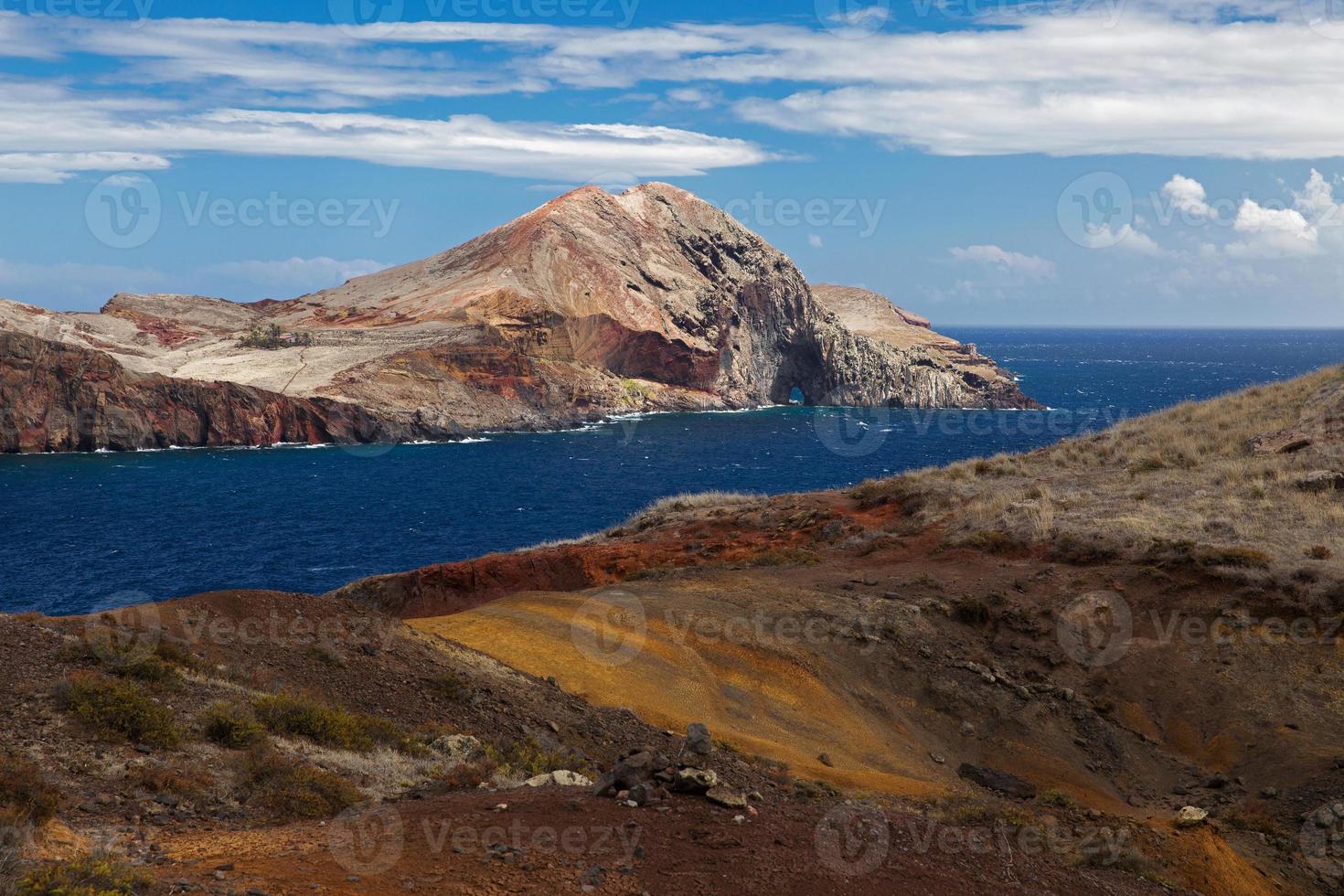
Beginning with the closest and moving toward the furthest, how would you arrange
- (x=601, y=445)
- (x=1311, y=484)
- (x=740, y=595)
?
(x=740, y=595)
(x=1311, y=484)
(x=601, y=445)

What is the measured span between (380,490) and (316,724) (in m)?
60.6

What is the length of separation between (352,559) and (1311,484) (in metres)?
42.1

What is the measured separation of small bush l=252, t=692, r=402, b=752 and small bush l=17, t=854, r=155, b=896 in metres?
4.36

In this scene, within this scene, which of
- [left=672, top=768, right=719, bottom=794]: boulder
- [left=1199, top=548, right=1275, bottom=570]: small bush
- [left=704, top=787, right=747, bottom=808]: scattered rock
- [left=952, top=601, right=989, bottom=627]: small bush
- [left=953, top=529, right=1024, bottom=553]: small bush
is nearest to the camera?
[left=704, top=787, right=747, bottom=808]: scattered rock

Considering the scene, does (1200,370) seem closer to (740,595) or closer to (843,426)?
(843,426)

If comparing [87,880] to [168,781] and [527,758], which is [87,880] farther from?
[527,758]

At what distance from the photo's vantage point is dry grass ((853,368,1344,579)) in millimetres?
23188

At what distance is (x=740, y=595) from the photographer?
2342 cm

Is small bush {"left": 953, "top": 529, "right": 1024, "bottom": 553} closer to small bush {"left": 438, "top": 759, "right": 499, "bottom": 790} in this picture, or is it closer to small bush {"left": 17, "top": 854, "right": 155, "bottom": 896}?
small bush {"left": 438, "top": 759, "right": 499, "bottom": 790}

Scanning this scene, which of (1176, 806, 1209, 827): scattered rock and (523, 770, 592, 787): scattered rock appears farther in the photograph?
(1176, 806, 1209, 827): scattered rock

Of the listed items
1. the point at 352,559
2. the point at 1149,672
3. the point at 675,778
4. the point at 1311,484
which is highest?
the point at 1311,484

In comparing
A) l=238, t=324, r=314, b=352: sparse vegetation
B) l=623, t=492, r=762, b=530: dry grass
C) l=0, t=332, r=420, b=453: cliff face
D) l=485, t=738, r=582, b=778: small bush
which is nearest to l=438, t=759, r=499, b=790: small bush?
l=485, t=738, r=582, b=778: small bush

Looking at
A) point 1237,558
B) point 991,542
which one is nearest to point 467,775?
point 1237,558

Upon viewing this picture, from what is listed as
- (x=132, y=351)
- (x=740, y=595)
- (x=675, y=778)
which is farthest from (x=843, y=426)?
(x=675, y=778)
